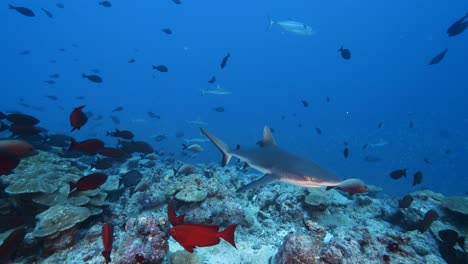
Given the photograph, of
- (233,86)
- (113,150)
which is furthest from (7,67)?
(113,150)

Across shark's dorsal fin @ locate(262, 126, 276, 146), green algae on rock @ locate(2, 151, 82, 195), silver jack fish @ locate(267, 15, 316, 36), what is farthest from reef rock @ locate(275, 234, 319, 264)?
silver jack fish @ locate(267, 15, 316, 36)

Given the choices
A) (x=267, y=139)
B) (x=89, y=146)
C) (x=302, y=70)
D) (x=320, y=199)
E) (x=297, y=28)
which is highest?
(x=297, y=28)

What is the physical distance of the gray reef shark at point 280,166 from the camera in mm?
4750

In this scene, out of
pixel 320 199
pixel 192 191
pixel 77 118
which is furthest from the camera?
pixel 320 199

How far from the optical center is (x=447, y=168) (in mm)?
66812

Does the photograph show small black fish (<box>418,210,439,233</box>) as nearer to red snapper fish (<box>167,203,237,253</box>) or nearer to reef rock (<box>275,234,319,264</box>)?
reef rock (<box>275,234,319,264</box>)

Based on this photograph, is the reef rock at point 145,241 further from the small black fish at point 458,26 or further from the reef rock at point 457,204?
the small black fish at point 458,26

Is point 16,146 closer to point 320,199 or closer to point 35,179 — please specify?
point 35,179

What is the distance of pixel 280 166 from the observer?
17.5 feet

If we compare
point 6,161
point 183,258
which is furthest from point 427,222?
point 6,161

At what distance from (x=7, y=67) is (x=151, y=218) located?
9580 inches

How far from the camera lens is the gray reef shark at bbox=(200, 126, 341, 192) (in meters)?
4.75

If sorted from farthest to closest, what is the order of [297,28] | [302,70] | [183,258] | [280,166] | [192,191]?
[302,70], [297,28], [192,191], [280,166], [183,258]

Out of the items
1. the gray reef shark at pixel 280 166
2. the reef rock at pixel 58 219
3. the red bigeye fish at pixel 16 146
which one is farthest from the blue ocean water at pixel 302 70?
the red bigeye fish at pixel 16 146
